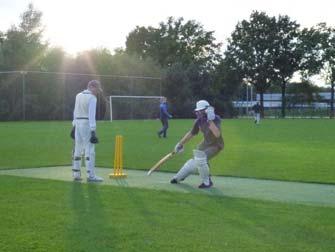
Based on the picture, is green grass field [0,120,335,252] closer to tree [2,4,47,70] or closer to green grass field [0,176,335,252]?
green grass field [0,176,335,252]

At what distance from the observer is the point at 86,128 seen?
13.5 m

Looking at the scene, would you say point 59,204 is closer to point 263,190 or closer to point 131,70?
point 263,190

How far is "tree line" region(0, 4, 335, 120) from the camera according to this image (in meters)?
62.9

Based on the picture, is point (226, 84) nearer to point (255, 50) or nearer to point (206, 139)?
point (255, 50)

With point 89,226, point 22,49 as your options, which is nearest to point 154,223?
point 89,226

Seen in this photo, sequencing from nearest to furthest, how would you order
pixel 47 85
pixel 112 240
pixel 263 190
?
pixel 112 240
pixel 263 190
pixel 47 85

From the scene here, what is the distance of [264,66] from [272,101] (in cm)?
4382

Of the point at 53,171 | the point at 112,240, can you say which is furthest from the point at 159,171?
the point at 112,240

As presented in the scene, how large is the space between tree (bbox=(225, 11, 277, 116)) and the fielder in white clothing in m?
72.8

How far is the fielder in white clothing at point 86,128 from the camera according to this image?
1334 centimetres

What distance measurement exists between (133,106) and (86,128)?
2033 inches

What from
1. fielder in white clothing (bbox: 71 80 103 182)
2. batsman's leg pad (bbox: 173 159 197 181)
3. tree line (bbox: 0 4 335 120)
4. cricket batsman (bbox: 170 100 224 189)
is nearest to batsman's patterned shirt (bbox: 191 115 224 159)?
cricket batsman (bbox: 170 100 224 189)

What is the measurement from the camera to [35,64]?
76.2m

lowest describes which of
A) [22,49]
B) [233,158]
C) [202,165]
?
[233,158]
